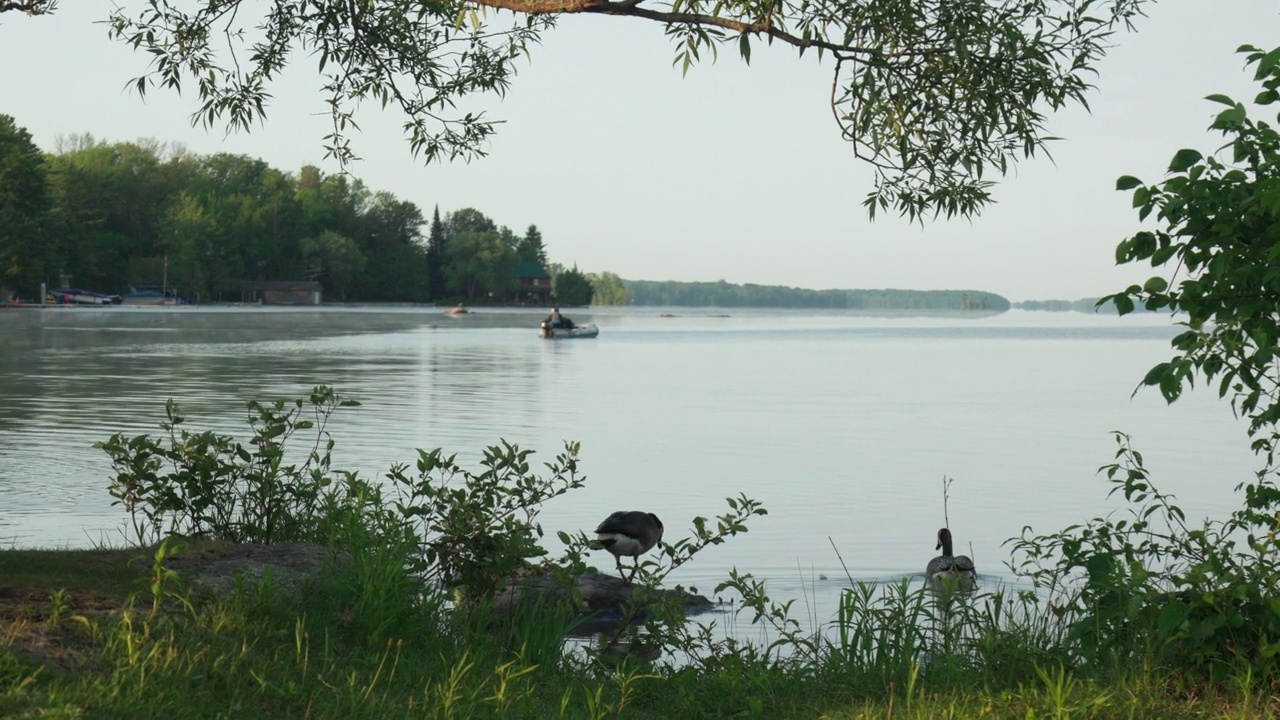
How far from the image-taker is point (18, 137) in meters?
98.2

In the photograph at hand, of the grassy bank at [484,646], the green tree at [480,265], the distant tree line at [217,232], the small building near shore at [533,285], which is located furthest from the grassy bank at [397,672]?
the small building near shore at [533,285]

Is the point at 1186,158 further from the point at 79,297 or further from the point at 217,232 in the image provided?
the point at 217,232

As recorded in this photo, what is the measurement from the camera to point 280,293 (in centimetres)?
14475

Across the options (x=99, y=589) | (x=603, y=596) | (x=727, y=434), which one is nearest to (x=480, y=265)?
(x=727, y=434)

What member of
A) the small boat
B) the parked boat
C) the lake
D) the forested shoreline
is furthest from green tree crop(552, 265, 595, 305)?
the lake

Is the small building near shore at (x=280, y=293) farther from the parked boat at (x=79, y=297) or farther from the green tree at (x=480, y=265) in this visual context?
the green tree at (x=480, y=265)

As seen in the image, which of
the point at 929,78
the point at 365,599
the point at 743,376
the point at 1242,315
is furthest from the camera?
the point at 743,376

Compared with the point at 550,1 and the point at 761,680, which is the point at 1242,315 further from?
the point at 550,1

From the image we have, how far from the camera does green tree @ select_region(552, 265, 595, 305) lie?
18488cm

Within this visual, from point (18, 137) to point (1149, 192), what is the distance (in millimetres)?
106682

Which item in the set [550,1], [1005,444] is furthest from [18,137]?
[550,1]

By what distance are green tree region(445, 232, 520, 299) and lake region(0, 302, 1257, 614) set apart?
122 meters

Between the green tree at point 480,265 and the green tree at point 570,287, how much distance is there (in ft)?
35.5

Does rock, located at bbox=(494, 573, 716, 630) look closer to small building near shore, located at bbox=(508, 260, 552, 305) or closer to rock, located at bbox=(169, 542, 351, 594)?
rock, located at bbox=(169, 542, 351, 594)
